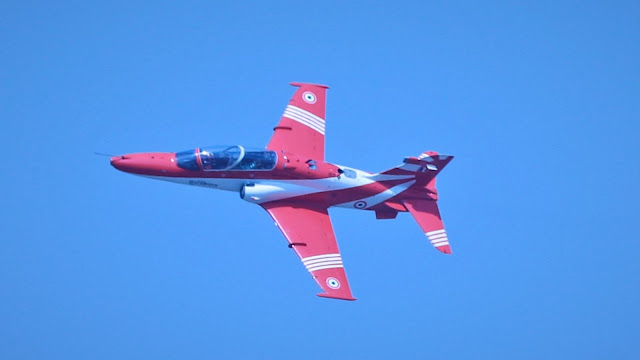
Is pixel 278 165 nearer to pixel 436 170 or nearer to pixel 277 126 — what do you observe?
pixel 277 126

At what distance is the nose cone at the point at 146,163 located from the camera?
36.9m

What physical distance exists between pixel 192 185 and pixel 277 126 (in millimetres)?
4732

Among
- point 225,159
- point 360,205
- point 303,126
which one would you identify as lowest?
point 360,205

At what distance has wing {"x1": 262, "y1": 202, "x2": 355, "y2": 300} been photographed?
35969 mm

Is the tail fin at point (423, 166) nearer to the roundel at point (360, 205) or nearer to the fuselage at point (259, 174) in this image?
→ the fuselage at point (259, 174)

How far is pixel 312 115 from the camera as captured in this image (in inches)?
1626

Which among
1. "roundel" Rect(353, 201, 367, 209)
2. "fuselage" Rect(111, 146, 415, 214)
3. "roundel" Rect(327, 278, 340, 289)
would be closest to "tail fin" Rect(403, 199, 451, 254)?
"roundel" Rect(353, 201, 367, 209)

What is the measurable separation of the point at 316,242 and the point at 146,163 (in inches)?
291

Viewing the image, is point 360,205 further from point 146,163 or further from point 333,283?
point 146,163

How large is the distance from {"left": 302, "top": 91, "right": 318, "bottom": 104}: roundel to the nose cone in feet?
23.7

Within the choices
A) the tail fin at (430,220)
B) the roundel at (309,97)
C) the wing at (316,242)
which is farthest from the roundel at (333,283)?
the roundel at (309,97)

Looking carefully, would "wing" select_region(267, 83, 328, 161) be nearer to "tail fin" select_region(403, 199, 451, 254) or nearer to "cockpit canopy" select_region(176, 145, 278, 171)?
"cockpit canopy" select_region(176, 145, 278, 171)

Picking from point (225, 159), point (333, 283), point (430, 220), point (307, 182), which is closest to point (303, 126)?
point (307, 182)

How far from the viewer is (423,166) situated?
39.7 metres
